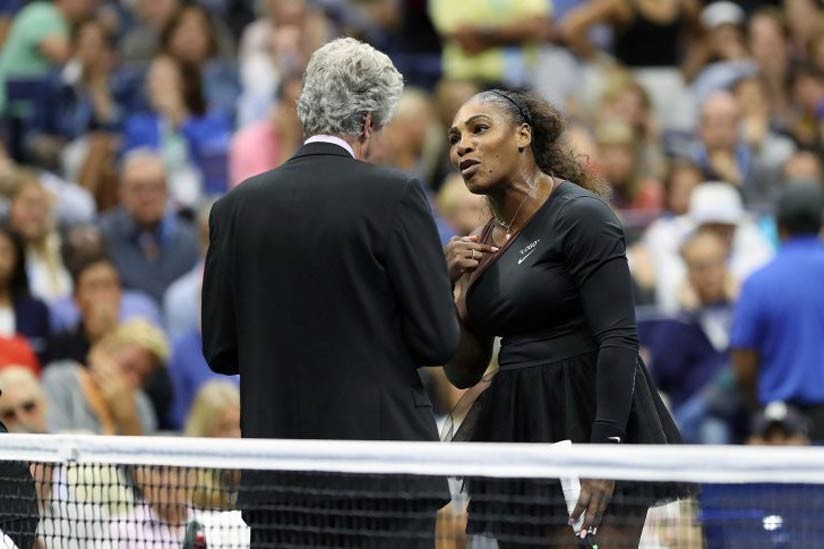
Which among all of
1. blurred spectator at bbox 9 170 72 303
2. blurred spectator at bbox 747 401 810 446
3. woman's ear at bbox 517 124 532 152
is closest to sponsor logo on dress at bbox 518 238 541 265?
woman's ear at bbox 517 124 532 152

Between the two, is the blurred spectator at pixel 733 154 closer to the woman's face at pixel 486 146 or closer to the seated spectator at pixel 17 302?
the seated spectator at pixel 17 302

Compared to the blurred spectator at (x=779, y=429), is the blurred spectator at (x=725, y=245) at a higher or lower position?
higher

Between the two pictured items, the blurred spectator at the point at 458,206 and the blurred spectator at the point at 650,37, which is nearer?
the blurred spectator at the point at 458,206

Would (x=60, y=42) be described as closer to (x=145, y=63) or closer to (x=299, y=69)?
(x=145, y=63)

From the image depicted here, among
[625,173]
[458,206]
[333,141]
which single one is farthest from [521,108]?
[625,173]

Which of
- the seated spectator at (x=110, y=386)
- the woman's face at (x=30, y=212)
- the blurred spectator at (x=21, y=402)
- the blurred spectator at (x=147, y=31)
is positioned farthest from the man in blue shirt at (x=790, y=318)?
the blurred spectator at (x=147, y=31)

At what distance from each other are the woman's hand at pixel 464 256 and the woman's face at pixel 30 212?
232 inches

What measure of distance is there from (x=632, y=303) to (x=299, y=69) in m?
7.58

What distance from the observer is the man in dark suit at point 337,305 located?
474 centimetres

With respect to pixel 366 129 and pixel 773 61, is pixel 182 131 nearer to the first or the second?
pixel 773 61

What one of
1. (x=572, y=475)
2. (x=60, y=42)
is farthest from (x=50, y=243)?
(x=572, y=475)

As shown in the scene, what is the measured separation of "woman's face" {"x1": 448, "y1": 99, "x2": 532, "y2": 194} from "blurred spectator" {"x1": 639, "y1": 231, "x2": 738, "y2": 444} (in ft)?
13.5

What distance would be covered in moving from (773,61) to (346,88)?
841 cm

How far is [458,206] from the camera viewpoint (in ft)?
33.3
